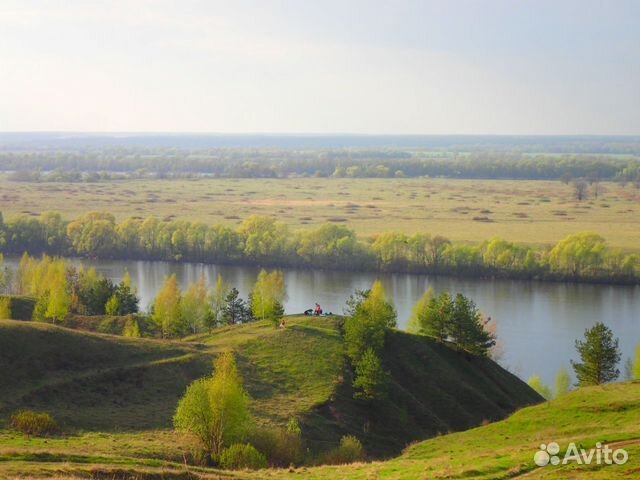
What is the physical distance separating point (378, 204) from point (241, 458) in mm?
109324

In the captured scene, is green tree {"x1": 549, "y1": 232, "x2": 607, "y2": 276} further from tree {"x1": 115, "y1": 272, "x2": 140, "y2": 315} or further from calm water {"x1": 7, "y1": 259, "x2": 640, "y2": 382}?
tree {"x1": 115, "y1": 272, "x2": 140, "y2": 315}

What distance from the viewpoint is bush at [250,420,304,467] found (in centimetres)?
2436

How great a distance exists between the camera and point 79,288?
53.0 metres

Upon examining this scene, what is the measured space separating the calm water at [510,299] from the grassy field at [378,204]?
64.5ft

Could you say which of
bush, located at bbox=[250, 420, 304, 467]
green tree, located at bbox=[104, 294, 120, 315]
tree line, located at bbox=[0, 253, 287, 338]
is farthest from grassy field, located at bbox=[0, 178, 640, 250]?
bush, located at bbox=[250, 420, 304, 467]

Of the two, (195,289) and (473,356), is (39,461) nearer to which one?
(473,356)

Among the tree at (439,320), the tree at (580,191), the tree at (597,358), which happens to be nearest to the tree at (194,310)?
the tree at (439,320)

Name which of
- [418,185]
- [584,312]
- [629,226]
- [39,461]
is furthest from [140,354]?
[418,185]

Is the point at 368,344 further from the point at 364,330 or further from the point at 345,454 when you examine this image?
→ the point at 345,454

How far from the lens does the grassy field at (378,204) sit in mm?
102438

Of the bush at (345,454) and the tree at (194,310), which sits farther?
the tree at (194,310)

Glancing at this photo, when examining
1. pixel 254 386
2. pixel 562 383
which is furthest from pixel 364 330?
pixel 562 383

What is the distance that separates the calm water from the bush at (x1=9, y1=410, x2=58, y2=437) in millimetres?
29717

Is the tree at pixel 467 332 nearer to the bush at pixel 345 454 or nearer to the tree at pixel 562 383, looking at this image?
the tree at pixel 562 383
